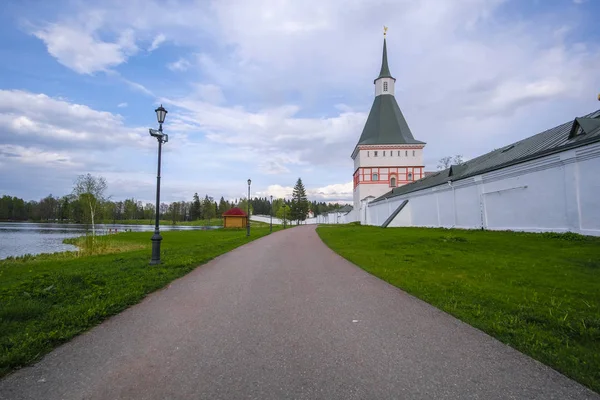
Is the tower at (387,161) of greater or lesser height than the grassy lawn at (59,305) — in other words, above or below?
above

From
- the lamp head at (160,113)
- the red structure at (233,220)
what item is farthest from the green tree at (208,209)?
the lamp head at (160,113)

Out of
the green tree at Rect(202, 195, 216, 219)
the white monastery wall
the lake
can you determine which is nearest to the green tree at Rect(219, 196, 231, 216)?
the green tree at Rect(202, 195, 216, 219)

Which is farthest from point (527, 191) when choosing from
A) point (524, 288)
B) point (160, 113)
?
point (160, 113)

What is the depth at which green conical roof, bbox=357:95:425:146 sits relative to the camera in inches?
2470

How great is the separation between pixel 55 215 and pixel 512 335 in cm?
13259

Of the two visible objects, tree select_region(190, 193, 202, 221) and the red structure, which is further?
tree select_region(190, 193, 202, 221)

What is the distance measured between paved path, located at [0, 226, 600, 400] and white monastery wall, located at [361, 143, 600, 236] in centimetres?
1174

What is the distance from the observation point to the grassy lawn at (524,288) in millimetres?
3791

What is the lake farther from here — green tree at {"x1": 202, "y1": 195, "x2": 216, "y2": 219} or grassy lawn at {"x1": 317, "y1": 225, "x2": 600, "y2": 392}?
green tree at {"x1": 202, "y1": 195, "x2": 216, "y2": 219}

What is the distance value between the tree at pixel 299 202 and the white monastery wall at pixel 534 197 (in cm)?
7675

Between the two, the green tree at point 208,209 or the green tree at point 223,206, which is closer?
the green tree at point 208,209

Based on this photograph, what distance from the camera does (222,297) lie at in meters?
6.35

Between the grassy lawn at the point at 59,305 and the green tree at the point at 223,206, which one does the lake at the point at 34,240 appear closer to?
the grassy lawn at the point at 59,305

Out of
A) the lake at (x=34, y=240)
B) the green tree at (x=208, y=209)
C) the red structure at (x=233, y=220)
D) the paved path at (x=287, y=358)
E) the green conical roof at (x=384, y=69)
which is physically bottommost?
the lake at (x=34, y=240)
